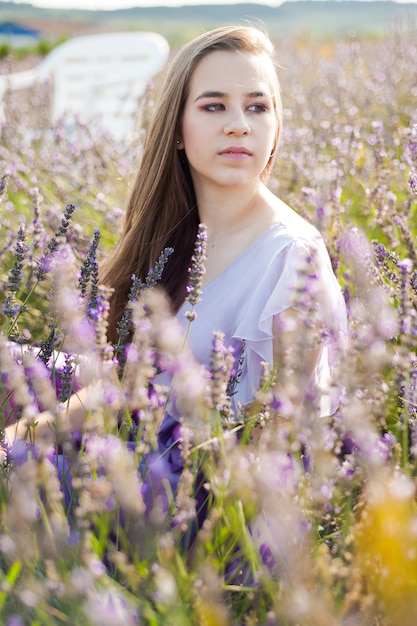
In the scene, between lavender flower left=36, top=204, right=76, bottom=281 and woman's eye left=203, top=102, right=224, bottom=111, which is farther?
woman's eye left=203, top=102, right=224, bottom=111

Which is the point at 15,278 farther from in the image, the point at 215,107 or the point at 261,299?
the point at 215,107

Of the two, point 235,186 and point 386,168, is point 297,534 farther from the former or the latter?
point 386,168

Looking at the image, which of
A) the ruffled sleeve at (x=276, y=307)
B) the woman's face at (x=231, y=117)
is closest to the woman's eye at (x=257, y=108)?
the woman's face at (x=231, y=117)

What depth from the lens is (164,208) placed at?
87.3 inches

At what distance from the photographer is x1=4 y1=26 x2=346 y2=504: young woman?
1.77 m

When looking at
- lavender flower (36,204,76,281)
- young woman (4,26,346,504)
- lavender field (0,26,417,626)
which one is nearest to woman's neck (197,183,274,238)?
young woman (4,26,346,504)

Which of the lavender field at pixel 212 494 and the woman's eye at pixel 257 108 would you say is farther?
the woman's eye at pixel 257 108

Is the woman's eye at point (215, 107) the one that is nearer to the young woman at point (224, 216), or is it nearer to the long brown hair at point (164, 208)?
the young woman at point (224, 216)

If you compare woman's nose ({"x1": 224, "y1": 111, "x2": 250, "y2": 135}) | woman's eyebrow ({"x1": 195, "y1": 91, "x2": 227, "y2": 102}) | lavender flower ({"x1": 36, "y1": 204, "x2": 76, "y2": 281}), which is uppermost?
woman's eyebrow ({"x1": 195, "y1": 91, "x2": 227, "y2": 102})

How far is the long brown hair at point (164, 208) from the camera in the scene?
6.91 ft

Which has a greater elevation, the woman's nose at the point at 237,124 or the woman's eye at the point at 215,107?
the woman's eye at the point at 215,107

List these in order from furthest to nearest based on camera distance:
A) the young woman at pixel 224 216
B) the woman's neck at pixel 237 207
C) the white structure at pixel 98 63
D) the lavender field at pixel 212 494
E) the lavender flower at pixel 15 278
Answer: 1. the white structure at pixel 98 63
2. the woman's neck at pixel 237 207
3. the young woman at pixel 224 216
4. the lavender flower at pixel 15 278
5. the lavender field at pixel 212 494

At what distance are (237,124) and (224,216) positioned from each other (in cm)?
28

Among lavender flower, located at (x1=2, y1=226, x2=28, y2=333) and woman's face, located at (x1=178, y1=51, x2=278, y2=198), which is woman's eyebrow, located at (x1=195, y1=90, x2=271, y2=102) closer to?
woman's face, located at (x1=178, y1=51, x2=278, y2=198)
